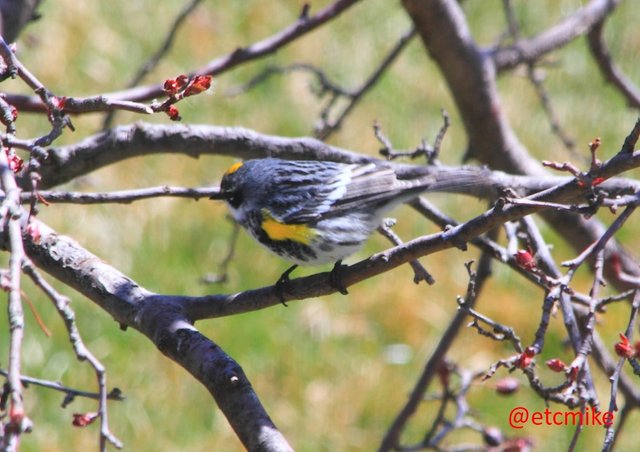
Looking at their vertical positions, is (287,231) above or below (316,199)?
below

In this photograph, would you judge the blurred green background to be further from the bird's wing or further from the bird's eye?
the bird's wing

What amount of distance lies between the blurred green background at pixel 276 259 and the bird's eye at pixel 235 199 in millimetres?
913

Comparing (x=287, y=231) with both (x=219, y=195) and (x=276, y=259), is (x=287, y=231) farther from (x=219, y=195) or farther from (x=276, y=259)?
(x=276, y=259)

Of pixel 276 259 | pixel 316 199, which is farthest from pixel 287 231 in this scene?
pixel 276 259

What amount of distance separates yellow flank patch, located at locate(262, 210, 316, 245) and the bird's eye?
0.62 feet

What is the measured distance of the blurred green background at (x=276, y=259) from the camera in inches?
215

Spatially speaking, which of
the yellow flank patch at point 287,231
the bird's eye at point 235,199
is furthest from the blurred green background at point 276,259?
the yellow flank patch at point 287,231

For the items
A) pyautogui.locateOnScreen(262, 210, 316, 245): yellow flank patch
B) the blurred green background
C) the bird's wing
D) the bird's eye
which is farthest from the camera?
the blurred green background

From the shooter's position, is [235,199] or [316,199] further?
[235,199]

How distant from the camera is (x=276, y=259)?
20.7ft

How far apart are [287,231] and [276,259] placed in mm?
2812

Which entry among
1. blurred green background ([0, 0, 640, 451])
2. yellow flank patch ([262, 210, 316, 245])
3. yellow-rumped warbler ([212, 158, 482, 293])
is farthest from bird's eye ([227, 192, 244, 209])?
blurred green background ([0, 0, 640, 451])

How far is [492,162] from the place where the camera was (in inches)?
163

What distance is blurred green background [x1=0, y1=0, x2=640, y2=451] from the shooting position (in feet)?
17.9
